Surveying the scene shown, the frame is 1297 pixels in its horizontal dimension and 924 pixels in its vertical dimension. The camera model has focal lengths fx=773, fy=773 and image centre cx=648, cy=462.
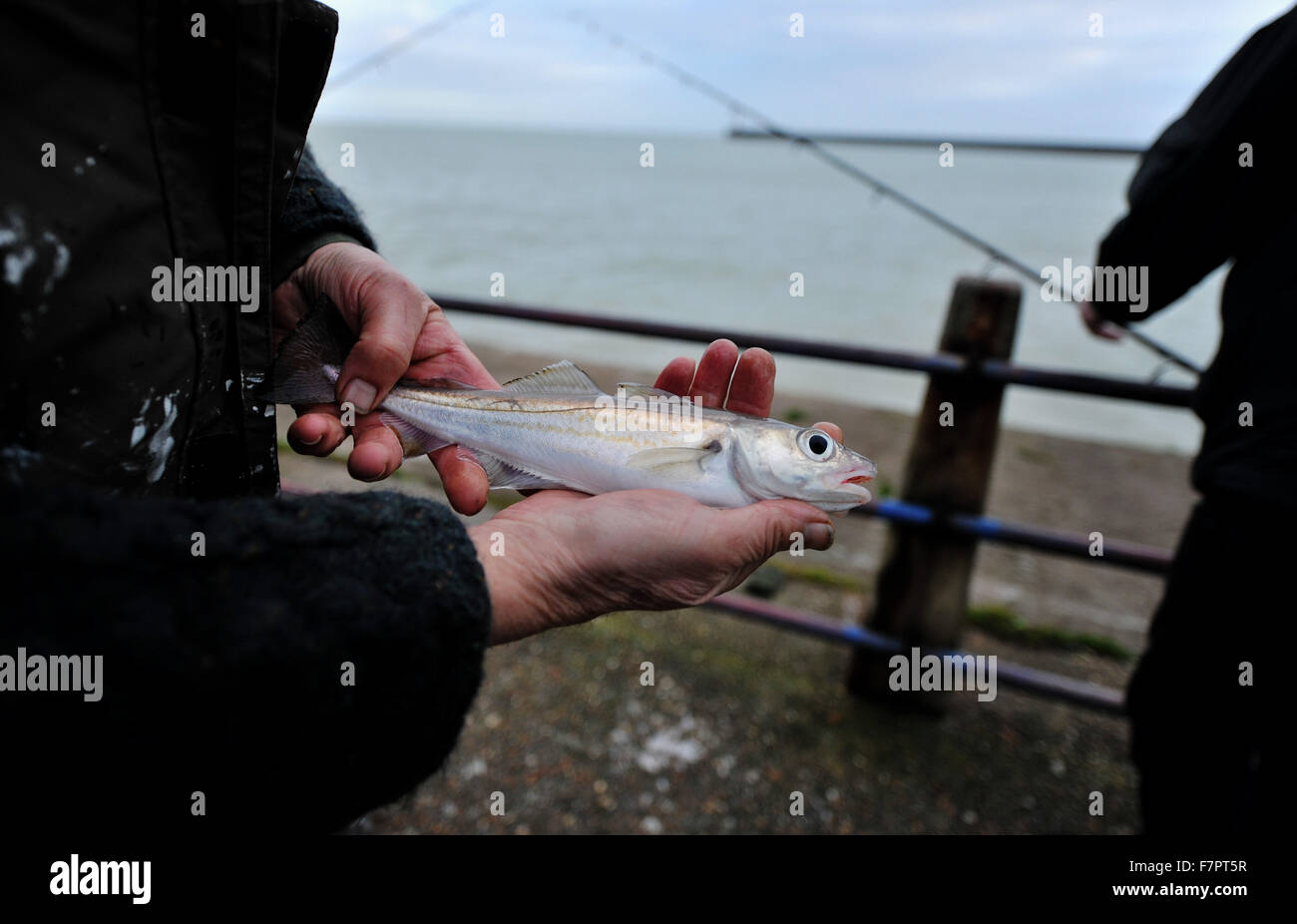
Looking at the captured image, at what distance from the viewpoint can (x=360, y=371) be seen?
217 centimetres

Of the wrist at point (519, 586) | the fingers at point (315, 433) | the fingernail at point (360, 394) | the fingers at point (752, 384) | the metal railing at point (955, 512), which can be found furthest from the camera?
the metal railing at point (955, 512)

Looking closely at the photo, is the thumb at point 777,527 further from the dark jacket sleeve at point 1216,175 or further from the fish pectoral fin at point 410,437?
the dark jacket sleeve at point 1216,175

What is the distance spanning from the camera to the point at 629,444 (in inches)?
96.2

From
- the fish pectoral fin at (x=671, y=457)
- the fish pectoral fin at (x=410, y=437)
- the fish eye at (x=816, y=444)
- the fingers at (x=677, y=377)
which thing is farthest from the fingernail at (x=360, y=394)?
the fish eye at (x=816, y=444)

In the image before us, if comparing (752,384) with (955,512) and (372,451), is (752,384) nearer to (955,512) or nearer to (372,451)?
(372,451)

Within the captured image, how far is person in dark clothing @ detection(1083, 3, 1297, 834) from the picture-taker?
2260 mm

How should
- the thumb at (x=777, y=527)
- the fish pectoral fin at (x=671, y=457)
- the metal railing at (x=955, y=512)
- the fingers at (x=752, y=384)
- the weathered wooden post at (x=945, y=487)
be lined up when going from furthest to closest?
the weathered wooden post at (x=945, y=487), the metal railing at (x=955, y=512), the fingers at (x=752, y=384), the fish pectoral fin at (x=671, y=457), the thumb at (x=777, y=527)

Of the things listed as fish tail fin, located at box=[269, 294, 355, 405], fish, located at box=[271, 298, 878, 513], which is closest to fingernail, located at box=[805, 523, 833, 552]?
fish, located at box=[271, 298, 878, 513]

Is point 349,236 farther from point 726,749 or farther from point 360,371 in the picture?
point 726,749

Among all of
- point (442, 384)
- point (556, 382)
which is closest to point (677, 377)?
point (556, 382)

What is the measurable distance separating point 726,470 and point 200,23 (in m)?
1.69

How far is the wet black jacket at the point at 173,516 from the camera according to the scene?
1029 mm

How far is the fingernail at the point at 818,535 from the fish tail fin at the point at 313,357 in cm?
139
